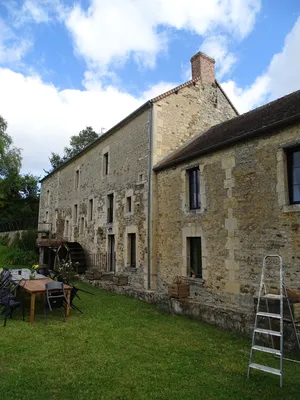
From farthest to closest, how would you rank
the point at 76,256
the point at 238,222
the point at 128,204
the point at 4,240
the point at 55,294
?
1. the point at 4,240
2. the point at 76,256
3. the point at 128,204
4. the point at 238,222
5. the point at 55,294

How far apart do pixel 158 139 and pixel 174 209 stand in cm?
274

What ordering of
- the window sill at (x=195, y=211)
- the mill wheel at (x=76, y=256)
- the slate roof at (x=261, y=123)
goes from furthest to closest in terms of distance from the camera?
the mill wheel at (x=76, y=256)
the window sill at (x=195, y=211)
the slate roof at (x=261, y=123)

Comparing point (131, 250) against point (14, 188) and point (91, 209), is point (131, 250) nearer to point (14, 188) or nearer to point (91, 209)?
point (91, 209)

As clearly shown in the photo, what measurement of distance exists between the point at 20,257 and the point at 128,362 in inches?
664

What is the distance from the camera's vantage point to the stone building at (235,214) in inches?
248

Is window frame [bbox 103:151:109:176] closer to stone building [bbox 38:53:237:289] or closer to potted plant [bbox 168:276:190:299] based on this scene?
stone building [bbox 38:53:237:289]

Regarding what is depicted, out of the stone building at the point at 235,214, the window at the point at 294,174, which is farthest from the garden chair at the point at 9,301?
the window at the point at 294,174

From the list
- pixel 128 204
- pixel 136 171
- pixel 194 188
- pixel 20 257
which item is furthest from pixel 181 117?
pixel 20 257

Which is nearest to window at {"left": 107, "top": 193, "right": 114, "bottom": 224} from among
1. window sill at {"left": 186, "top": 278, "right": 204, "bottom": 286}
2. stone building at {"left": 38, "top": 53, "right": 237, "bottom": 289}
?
stone building at {"left": 38, "top": 53, "right": 237, "bottom": 289}

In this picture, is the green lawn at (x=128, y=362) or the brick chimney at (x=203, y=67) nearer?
the green lawn at (x=128, y=362)

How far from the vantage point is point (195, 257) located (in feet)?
28.5

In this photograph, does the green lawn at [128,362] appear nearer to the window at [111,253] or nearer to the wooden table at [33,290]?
the wooden table at [33,290]

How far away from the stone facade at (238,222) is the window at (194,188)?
16 cm

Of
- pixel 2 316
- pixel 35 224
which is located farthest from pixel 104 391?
pixel 35 224
